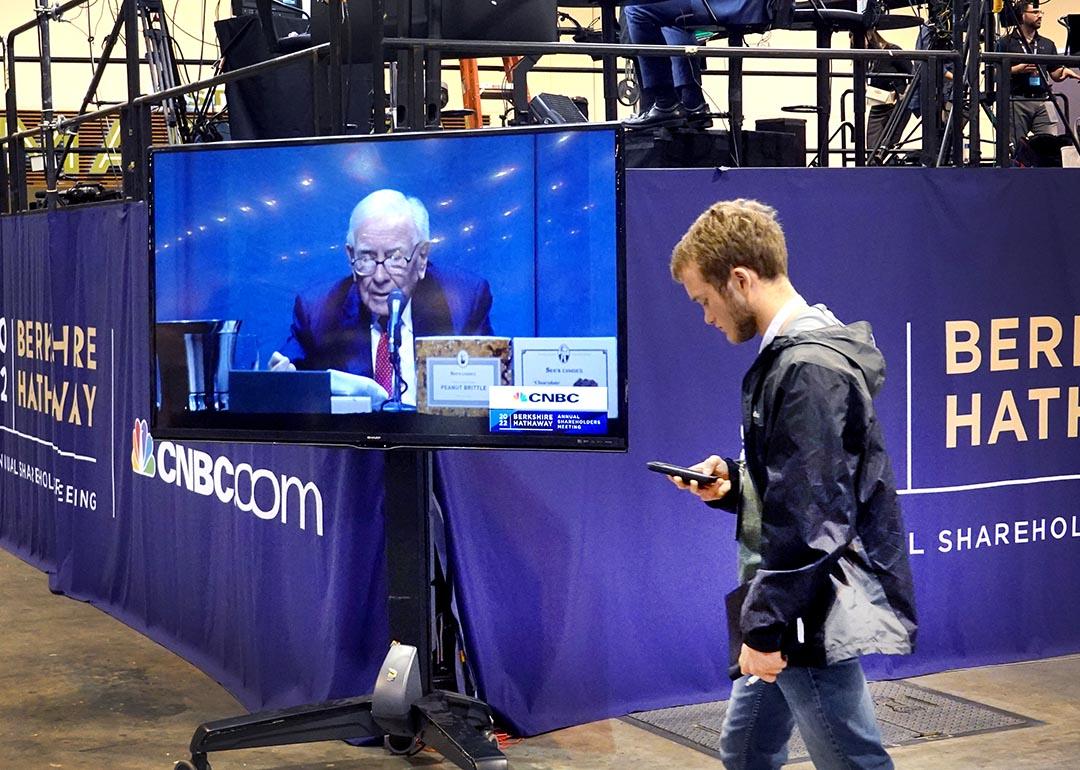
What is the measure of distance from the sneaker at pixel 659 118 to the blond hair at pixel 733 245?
290cm

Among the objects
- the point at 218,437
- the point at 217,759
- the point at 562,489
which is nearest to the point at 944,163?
the point at 562,489

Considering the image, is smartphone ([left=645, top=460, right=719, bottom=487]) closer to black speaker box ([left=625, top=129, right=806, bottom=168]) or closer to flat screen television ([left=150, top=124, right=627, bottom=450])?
flat screen television ([left=150, top=124, right=627, bottom=450])

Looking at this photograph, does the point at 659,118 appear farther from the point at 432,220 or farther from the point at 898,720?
the point at 898,720

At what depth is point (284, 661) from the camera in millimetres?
5195

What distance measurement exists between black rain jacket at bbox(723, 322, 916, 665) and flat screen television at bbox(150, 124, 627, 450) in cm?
104

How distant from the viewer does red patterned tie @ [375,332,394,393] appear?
409cm

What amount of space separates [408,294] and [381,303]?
0.08m

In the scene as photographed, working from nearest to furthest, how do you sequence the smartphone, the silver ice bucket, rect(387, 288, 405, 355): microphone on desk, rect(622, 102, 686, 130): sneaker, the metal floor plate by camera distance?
1. the smartphone
2. rect(387, 288, 405, 355): microphone on desk
3. the silver ice bucket
4. the metal floor plate
5. rect(622, 102, 686, 130): sneaker

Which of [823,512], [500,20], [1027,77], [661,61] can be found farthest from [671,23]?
[823,512]

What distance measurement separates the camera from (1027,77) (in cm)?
760

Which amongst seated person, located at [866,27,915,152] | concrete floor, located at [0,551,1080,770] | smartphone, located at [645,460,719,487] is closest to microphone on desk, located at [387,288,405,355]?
smartphone, located at [645,460,719,487]

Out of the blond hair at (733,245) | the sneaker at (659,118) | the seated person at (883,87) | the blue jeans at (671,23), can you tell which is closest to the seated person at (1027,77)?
the seated person at (883,87)

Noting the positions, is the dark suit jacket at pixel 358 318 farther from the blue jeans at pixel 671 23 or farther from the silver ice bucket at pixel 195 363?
the blue jeans at pixel 671 23

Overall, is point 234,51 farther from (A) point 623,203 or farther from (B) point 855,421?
(B) point 855,421
